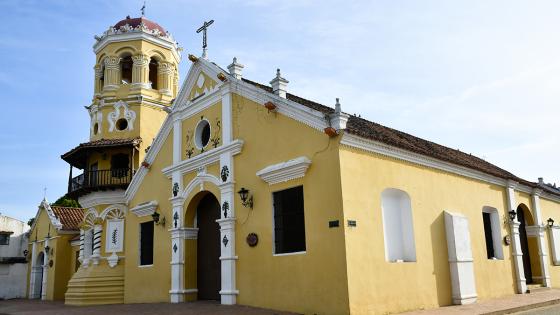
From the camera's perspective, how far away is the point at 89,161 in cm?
2264

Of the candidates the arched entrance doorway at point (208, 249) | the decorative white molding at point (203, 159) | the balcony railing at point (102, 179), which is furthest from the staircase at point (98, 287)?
the decorative white molding at point (203, 159)

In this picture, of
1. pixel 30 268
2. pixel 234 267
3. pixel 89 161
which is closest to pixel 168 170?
pixel 234 267

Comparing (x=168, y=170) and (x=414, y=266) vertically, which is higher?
(x=168, y=170)

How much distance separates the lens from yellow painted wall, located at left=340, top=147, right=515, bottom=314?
36.7 feet

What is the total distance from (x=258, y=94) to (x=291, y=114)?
4.76 feet

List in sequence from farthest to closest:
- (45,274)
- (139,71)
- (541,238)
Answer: (45,274) < (139,71) < (541,238)

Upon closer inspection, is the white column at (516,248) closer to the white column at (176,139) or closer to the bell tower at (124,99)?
the white column at (176,139)

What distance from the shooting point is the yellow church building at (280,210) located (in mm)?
11523

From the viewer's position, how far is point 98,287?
1895 centimetres

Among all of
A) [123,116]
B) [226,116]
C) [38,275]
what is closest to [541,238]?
[226,116]

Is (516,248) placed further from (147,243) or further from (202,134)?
(147,243)

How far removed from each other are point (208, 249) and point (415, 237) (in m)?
6.24

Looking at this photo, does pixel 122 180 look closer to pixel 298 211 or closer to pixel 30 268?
pixel 298 211

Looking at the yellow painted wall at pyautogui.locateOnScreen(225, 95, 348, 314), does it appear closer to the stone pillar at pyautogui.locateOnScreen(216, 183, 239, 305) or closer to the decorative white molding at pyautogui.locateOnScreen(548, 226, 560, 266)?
the stone pillar at pyautogui.locateOnScreen(216, 183, 239, 305)
